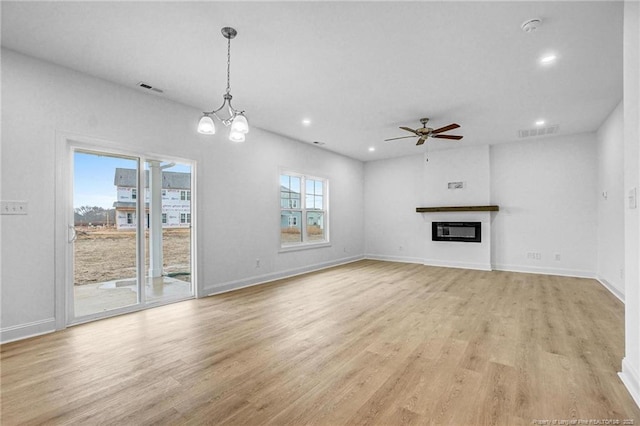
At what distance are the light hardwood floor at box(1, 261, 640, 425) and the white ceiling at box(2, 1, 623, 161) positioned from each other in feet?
9.13

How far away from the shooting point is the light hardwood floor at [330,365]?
179cm

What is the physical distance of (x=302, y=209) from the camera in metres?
6.66

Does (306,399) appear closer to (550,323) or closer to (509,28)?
(550,323)

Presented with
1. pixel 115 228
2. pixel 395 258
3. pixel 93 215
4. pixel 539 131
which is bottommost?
pixel 395 258

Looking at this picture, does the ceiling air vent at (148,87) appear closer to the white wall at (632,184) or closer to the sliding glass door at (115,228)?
the sliding glass door at (115,228)

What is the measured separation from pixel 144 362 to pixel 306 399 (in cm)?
142

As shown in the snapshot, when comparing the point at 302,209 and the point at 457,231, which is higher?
the point at 302,209

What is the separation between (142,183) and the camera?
3.94 metres

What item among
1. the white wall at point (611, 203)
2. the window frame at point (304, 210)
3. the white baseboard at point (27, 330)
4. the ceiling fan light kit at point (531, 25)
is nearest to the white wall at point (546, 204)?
the white wall at point (611, 203)

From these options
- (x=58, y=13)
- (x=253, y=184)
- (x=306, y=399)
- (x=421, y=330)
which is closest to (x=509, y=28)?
(x=421, y=330)

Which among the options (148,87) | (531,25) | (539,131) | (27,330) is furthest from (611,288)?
(27,330)

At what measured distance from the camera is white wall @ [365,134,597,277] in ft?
19.3

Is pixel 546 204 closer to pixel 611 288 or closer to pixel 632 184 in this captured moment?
pixel 611 288

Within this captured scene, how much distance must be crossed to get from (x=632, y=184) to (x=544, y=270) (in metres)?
5.06
